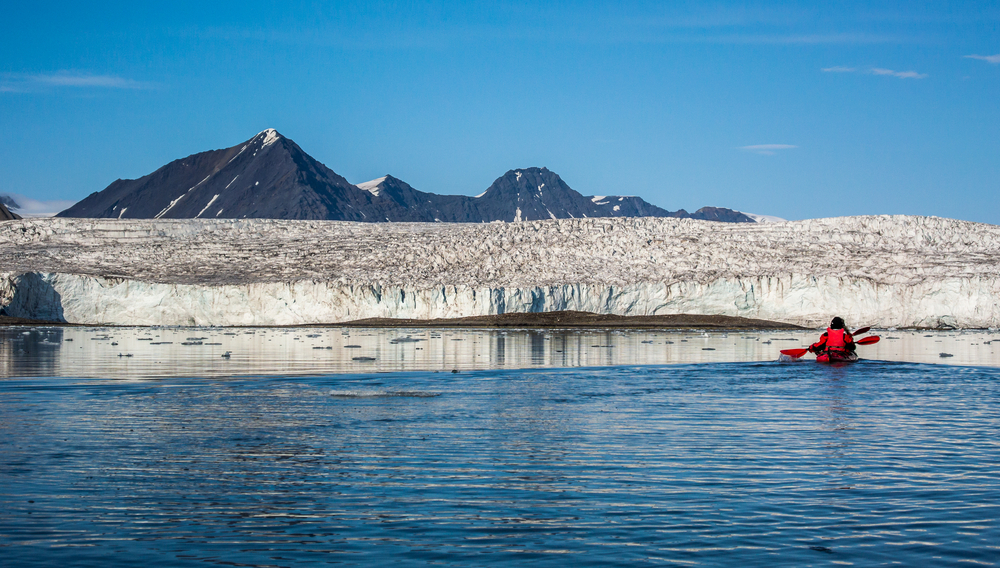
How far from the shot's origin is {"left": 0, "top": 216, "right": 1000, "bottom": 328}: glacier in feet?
162

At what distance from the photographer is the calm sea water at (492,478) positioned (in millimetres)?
5332

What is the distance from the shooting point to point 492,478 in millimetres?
7258

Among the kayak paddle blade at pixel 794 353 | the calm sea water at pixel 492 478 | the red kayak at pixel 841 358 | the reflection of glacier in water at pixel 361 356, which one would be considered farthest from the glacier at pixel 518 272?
the calm sea water at pixel 492 478

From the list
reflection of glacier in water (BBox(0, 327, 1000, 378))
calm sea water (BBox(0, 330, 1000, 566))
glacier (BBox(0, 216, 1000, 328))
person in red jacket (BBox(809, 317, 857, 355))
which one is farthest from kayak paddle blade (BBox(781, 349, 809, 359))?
glacier (BBox(0, 216, 1000, 328))

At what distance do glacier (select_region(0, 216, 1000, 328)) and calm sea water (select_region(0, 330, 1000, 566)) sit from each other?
37.0 m

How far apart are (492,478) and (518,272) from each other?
155 ft

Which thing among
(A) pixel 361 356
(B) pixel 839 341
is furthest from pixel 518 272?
(B) pixel 839 341

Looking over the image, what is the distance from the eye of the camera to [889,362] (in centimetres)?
2097

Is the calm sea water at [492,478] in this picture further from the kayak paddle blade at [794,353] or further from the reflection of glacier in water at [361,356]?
the kayak paddle blade at [794,353]

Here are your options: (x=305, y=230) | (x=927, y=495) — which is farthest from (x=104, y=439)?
(x=305, y=230)

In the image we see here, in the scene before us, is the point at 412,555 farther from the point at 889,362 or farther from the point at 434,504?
the point at 889,362

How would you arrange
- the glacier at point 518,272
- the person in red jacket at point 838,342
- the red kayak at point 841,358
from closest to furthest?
the red kayak at point 841,358 < the person in red jacket at point 838,342 < the glacier at point 518,272

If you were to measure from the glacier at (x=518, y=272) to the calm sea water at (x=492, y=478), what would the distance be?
36990mm

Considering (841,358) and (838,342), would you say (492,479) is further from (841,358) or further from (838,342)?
(838,342)
